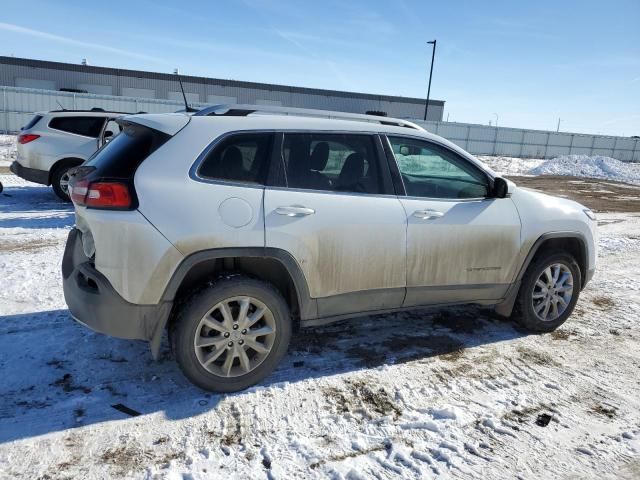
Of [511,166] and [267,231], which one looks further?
[511,166]

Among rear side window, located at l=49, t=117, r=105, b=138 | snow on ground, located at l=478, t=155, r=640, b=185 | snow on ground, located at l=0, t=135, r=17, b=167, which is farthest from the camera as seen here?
snow on ground, located at l=478, t=155, r=640, b=185

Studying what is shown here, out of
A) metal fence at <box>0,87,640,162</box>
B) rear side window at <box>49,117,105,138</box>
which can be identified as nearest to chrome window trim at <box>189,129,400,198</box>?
rear side window at <box>49,117,105,138</box>

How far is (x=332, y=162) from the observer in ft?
11.6

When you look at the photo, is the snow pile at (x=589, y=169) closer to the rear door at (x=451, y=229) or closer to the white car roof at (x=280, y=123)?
the rear door at (x=451, y=229)

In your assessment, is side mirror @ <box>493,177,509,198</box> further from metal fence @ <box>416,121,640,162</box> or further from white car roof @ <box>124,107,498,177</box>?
metal fence @ <box>416,121,640,162</box>

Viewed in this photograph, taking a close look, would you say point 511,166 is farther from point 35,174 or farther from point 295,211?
point 295,211

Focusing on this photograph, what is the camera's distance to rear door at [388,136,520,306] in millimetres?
3709

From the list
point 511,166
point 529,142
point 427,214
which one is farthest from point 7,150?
point 529,142

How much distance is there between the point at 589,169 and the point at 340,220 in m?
29.4

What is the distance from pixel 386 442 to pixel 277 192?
171 centimetres

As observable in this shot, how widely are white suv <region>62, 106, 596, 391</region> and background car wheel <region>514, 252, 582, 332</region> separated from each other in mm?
265

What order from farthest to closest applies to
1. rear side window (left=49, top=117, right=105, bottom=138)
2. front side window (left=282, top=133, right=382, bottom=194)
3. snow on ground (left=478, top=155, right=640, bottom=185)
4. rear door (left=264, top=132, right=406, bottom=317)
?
1. snow on ground (left=478, top=155, right=640, bottom=185)
2. rear side window (left=49, top=117, right=105, bottom=138)
3. front side window (left=282, top=133, right=382, bottom=194)
4. rear door (left=264, top=132, right=406, bottom=317)

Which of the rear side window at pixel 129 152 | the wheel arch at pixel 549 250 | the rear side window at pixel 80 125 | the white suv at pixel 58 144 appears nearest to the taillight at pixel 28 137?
the white suv at pixel 58 144

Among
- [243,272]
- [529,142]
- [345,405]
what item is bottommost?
[345,405]
